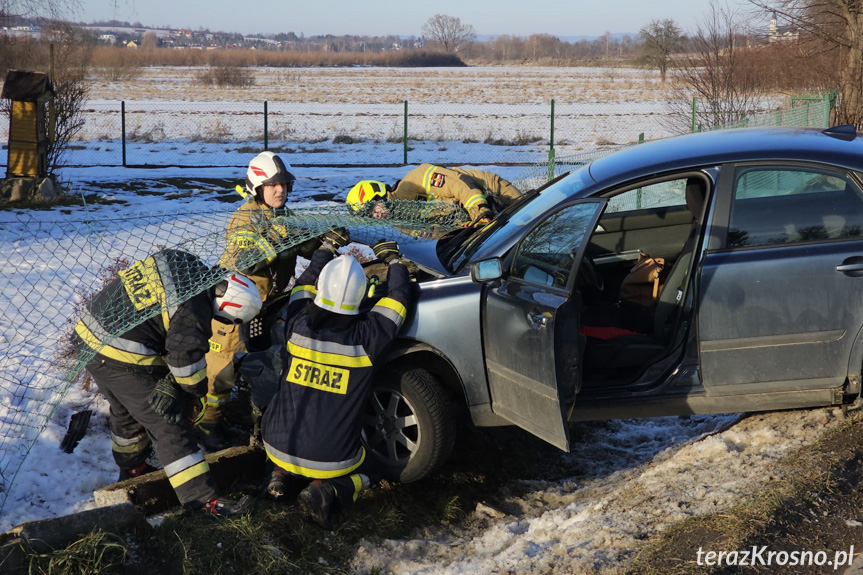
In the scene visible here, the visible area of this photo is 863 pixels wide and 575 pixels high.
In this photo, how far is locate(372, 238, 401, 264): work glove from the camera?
4.77 metres

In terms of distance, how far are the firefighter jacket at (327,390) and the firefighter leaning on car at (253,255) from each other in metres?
0.98

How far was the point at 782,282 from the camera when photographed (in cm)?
404

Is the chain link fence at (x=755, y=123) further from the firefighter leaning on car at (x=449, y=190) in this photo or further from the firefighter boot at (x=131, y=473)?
the firefighter boot at (x=131, y=473)

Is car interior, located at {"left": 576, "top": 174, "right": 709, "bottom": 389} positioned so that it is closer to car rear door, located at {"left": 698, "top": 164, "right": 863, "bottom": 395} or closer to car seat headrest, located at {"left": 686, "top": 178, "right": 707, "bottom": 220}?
car seat headrest, located at {"left": 686, "top": 178, "right": 707, "bottom": 220}

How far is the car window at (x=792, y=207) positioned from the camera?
410 cm

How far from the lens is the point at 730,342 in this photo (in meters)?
4.12

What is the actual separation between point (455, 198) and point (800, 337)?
3155mm

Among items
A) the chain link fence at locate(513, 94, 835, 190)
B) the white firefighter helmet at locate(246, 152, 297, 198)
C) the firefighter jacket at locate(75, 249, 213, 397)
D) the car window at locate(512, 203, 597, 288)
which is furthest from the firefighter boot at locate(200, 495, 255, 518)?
the chain link fence at locate(513, 94, 835, 190)

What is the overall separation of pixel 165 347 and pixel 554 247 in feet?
7.29

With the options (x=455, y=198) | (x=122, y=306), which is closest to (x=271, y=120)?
(x=455, y=198)

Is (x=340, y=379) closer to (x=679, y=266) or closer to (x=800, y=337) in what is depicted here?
(x=679, y=266)

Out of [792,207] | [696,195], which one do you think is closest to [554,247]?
[696,195]

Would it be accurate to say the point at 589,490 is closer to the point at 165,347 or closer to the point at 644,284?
the point at 644,284

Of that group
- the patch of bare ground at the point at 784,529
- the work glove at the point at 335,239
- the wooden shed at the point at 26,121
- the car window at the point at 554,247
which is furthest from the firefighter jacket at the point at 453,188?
the wooden shed at the point at 26,121
